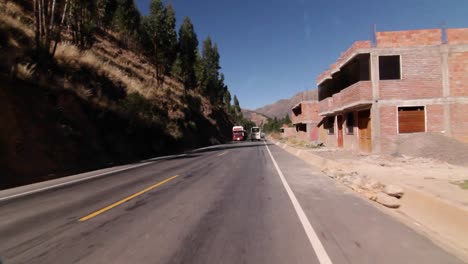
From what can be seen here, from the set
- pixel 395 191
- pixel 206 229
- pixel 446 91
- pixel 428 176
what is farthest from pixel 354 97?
pixel 206 229

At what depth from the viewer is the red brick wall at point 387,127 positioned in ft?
58.3

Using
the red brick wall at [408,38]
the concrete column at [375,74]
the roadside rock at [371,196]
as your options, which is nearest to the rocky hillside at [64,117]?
the roadside rock at [371,196]

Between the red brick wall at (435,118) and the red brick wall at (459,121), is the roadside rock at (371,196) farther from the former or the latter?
the red brick wall at (459,121)

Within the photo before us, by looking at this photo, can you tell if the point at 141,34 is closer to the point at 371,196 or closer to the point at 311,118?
the point at 311,118

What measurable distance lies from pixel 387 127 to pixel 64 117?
21150mm

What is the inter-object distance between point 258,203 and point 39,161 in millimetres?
12407

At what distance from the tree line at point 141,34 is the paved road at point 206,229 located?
1689 centimetres

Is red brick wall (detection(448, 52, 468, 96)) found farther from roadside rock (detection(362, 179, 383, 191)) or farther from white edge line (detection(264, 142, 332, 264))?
white edge line (detection(264, 142, 332, 264))

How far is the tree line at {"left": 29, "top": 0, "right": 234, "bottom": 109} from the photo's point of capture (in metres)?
22.8

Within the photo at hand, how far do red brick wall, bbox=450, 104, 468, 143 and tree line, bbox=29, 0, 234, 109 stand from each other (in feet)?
90.1

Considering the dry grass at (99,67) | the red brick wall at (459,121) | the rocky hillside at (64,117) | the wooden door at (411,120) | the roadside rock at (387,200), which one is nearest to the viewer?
the roadside rock at (387,200)

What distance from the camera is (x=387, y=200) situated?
6742 millimetres

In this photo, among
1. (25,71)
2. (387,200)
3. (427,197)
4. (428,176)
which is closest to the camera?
(427,197)

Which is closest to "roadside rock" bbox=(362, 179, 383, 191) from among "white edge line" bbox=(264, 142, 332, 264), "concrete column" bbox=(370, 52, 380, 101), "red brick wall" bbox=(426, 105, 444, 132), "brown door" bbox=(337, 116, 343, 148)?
"white edge line" bbox=(264, 142, 332, 264)
